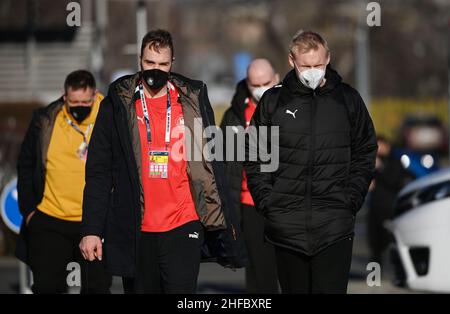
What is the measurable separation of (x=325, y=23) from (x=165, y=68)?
196 feet

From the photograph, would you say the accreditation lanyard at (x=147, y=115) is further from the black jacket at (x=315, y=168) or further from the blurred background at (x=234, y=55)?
the blurred background at (x=234, y=55)

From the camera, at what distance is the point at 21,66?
109ft

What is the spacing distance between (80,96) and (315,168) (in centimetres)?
269

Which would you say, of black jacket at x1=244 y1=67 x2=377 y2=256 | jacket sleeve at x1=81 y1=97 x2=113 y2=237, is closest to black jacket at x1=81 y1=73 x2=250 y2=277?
jacket sleeve at x1=81 y1=97 x2=113 y2=237

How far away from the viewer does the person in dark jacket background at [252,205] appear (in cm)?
984

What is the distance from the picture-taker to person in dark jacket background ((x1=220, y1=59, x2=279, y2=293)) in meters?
9.84

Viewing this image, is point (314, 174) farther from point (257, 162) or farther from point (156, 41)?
point (156, 41)

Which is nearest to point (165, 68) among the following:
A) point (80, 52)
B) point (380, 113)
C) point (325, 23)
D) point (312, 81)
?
point (312, 81)

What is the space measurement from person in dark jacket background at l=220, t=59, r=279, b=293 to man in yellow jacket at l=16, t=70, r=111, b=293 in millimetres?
1335

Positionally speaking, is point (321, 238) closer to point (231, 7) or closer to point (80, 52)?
point (80, 52)

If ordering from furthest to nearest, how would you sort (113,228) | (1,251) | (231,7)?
1. (231,7)
2. (1,251)
3. (113,228)

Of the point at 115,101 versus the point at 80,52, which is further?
the point at 80,52

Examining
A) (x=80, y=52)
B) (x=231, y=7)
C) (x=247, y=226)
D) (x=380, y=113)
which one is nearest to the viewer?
(x=247, y=226)
